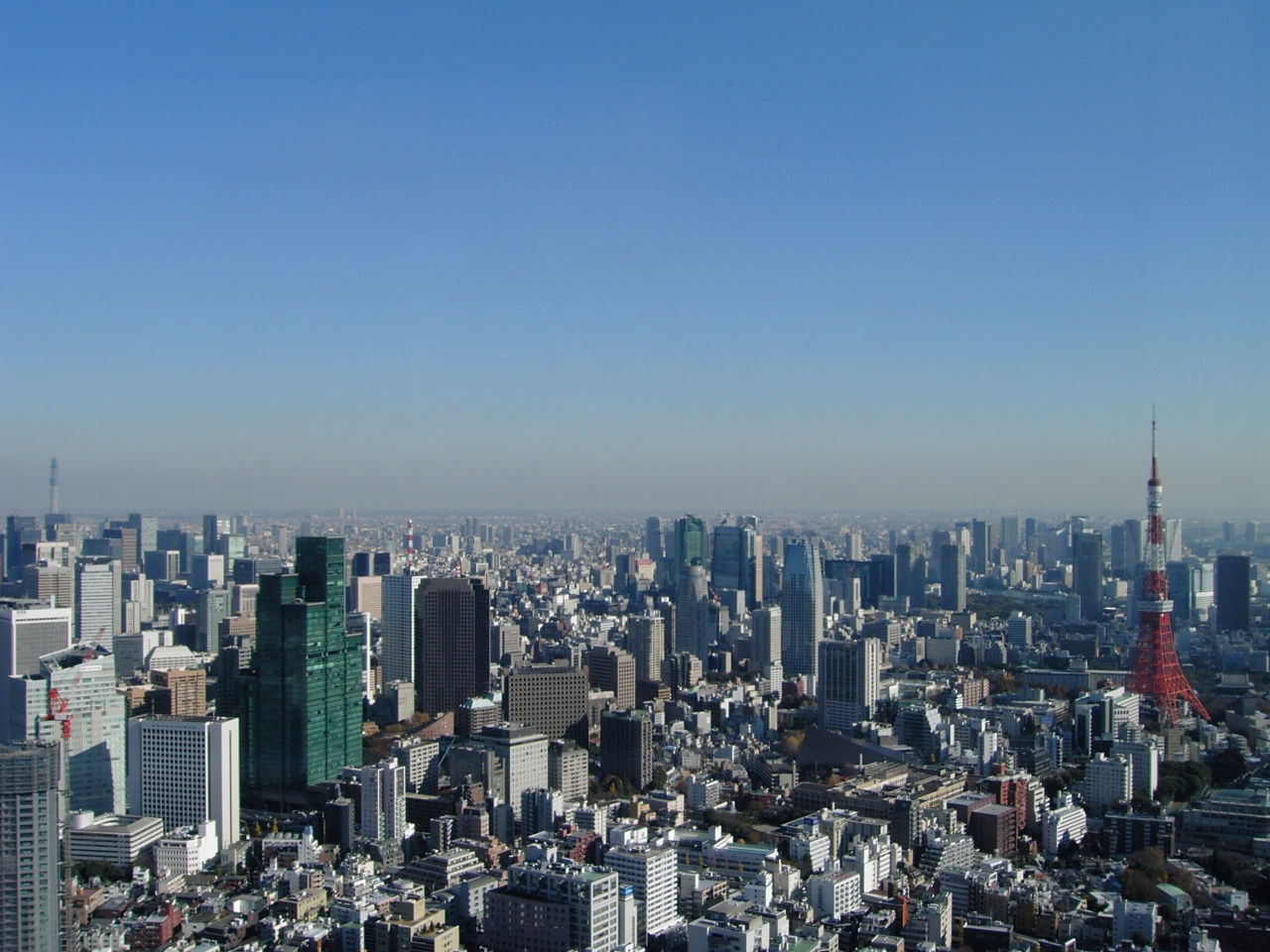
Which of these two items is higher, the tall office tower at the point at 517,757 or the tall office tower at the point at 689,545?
the tall office tower at the point at 689,545

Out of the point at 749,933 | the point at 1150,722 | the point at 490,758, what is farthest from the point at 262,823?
the point at 1150,722

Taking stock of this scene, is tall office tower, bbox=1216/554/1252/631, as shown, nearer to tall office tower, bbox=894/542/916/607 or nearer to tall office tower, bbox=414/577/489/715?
tall office tower, bbox=894/542/916/607

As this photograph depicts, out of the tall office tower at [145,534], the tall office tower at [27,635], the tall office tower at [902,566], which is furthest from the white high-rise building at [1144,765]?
the tall office tower at [902,566]

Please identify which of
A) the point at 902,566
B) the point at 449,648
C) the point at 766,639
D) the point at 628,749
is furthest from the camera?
the point at 902,566

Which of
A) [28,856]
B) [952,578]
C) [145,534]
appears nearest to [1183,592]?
[952,578]

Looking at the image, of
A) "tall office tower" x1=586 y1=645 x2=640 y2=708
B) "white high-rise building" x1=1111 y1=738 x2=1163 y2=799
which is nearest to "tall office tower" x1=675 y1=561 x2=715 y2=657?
"tall office tower" x1=586 y1=645 x2=640 y2=708

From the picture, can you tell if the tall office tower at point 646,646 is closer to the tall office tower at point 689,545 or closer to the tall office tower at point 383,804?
the tall office tower at point 689,545

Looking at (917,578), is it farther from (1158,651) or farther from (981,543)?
(1158,651)
